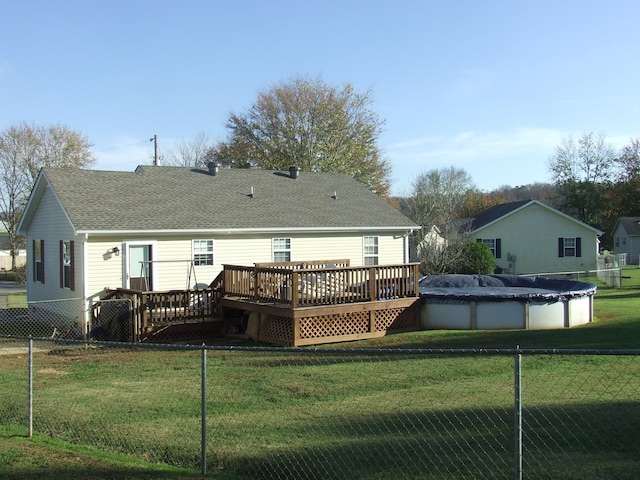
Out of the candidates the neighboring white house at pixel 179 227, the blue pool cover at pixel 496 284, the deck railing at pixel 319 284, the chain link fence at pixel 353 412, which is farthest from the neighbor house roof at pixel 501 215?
the chain link fence at pixel 353 412

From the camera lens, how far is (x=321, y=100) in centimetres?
4556

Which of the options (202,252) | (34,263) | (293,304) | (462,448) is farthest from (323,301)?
(34,263)

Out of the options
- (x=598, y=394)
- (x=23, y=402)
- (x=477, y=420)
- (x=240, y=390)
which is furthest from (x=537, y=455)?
(x=23, y=402)

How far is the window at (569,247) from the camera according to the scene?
138ft

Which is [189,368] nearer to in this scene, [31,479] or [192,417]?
[192,417]

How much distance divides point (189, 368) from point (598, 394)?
7215 millimetres

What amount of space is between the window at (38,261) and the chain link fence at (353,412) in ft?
33.2

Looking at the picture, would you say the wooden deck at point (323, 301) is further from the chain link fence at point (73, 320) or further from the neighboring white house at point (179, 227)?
the neighboring white house at point (179, 227)

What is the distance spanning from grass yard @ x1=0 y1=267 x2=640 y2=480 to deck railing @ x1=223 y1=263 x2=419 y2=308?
261 centimetres

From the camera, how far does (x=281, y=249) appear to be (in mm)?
22062

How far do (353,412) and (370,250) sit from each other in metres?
16.3

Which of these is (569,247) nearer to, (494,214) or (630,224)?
(494,214)

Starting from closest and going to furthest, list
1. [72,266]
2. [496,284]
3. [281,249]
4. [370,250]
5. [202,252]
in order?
[72,266] < [202,252] < [496,284] < [281,249] < [370,250]

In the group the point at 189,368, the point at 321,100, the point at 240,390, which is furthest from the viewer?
the point at 321,100
